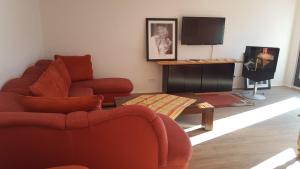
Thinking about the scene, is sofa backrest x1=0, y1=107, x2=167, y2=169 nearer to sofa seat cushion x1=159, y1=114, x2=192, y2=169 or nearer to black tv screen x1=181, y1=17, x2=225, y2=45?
sofa seat cushion x1=159, y1=114, x2=192, y2=169

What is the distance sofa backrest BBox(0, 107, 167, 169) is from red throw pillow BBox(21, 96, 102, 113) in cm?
18

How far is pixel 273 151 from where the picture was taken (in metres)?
2.98

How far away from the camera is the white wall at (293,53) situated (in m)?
5.88

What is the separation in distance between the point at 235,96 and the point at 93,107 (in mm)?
3991

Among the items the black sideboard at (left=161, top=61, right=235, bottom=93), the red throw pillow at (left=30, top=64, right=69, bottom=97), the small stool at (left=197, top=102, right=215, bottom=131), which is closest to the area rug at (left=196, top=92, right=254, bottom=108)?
the black sideboard at (left=161, top=61, right=235, bottom=93)

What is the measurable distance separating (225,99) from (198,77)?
2.37ft

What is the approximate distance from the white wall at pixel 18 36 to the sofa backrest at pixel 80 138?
1.65 meters

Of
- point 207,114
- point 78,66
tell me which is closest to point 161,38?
point 78,66

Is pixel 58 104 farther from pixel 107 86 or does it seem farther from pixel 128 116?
pixel 107 86

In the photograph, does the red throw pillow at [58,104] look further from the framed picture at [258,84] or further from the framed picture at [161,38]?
the framed picture at [258,84]

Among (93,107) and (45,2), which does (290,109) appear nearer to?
(93,107)

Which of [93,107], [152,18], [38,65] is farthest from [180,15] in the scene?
[93,107]

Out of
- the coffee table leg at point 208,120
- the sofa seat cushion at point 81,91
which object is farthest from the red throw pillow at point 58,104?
the coffee table leg at point 208,120

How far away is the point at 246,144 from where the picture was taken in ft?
10.3
